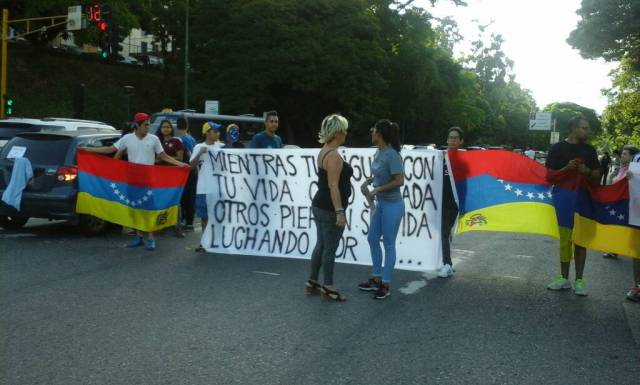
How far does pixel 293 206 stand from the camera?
31.0 feet

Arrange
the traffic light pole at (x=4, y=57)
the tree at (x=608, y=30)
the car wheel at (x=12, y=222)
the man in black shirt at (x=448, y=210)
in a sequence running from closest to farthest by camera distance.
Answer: the man in black shirt at (x=448, y=210) < the car wheel at (x=12, y=222) < the tree at (x=608, y=30) < the traffic light pole at (x=4, y=57)

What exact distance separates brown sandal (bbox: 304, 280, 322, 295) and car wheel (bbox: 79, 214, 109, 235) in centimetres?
493

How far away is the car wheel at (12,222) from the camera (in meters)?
11.3

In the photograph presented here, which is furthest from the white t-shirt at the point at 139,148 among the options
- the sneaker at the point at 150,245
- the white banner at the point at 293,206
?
the sneaker at the point at 150,245

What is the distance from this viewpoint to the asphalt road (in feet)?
15.7

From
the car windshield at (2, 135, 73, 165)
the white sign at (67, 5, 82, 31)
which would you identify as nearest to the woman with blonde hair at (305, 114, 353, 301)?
the car windshield at (2, 135, 73, 165)

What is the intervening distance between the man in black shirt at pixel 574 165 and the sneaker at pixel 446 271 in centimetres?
114

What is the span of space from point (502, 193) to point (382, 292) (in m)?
2.23

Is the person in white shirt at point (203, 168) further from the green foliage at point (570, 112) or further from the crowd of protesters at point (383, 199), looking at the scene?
the green foliage at point (570, 112)

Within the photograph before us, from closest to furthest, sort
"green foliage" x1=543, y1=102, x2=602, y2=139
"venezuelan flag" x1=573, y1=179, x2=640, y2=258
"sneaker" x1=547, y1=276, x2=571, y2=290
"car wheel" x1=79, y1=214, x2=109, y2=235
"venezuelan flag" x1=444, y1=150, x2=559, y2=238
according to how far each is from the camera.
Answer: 1. "venezuelan flag" x1=573, y1=179, x2=640, y2=258
2. "sneaker" x1=547, y1=276, x2=571, y2=290
3. "venezuelan flag" x1=444, y1=150, x2=559, y2=238
4. "car wheel" x1=79, y1=214, x2=109, y2=235
5. "green foliage" x1=543, y1=102, x2=602, y2=139

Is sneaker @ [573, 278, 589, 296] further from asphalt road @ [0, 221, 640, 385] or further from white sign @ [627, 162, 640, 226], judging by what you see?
white sign @ [627, 162, 640, 226]

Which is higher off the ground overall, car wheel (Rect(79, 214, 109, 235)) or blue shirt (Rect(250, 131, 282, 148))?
blue shirt (Rect(250, 131, 282, 148))

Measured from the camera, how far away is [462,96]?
5453cm

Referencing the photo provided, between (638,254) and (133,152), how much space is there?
20.9 feet
